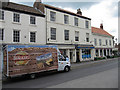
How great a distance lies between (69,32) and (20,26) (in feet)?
30.4

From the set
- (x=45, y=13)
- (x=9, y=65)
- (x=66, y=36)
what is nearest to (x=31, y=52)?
(x=9, y=65)

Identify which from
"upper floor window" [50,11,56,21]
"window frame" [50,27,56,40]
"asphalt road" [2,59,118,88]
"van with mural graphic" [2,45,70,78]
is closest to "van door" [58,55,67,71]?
"van with mural graphic" [2,45,70,78]

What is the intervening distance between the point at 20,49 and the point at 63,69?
208 inches

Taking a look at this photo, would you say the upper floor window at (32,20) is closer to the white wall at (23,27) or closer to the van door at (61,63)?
the white wall at (23,27)

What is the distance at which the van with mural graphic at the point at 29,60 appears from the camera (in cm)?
802

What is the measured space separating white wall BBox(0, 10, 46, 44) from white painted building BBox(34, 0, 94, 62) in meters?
1.05

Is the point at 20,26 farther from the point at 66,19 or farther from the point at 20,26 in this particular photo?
the point at 66,19

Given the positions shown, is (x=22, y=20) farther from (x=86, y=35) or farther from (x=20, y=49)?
(x=86, y=35)

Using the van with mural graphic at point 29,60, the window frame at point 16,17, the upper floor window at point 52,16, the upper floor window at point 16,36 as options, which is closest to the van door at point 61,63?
the van with mural graphic at point 29,60

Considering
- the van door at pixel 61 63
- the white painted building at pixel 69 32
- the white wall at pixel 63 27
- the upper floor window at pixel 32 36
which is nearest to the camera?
the van door at pixel 61 63

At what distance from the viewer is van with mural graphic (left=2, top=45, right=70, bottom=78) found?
8016 millimetres

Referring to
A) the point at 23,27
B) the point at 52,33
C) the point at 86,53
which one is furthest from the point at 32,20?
the point at 86,53

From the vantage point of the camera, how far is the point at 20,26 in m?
14.3

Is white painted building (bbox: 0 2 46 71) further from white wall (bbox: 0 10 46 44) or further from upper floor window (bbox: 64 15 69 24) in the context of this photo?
upper floor window (bbox: 64 15 69 24)
